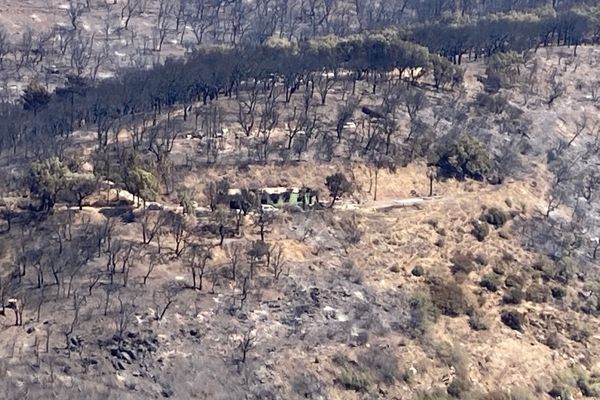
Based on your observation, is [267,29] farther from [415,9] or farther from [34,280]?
[34,280]

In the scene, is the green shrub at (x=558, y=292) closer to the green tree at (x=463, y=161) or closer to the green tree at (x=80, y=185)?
the green tree at (x=463, y=161)

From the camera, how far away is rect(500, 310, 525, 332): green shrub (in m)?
70.1

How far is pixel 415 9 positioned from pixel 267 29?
34661mm

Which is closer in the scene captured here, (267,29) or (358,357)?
(358,357)

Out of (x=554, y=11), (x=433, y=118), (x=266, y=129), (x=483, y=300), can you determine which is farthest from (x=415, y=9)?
(x=483, y=300)

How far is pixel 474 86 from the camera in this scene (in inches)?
4424

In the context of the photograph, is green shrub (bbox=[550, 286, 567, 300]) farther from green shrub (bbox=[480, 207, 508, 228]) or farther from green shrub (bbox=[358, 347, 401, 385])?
green shrub (bbox=[358, 347, 401, 385])

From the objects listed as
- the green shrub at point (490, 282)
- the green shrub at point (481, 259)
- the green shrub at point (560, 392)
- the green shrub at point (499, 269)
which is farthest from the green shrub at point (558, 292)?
the green shrub at point (560, 392)

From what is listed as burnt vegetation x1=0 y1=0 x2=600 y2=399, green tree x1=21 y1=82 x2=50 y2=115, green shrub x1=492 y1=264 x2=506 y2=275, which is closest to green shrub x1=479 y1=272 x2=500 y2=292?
burnt vegetation x1=0 y1=0 x2=600 y2=399

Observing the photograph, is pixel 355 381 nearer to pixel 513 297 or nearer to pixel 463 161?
pixel 513 297

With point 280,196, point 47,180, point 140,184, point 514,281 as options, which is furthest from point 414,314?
point 47,180

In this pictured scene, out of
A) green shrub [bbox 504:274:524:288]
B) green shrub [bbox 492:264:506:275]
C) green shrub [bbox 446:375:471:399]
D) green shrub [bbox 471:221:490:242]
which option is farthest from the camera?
green shrub [bbox 471:221:490:242]

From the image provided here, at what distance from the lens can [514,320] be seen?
230 feet

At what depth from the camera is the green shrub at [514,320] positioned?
7006cm
